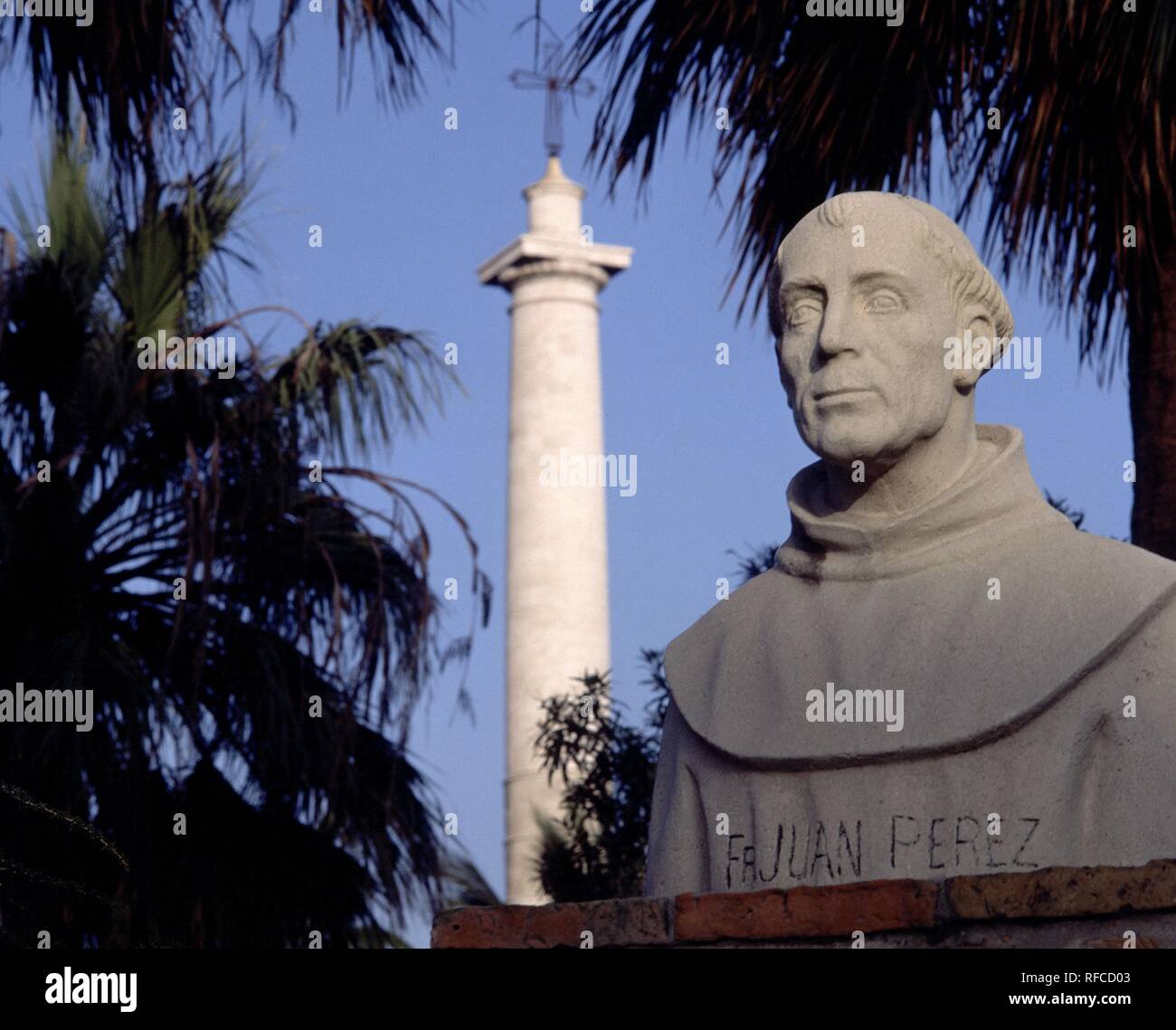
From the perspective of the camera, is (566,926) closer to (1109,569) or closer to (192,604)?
(1109,569)

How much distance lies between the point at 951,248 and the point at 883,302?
0.17 meters

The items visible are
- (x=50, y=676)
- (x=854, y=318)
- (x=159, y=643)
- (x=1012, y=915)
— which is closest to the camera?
(x=1012, y=915)

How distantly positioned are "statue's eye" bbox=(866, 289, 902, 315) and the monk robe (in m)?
0.33

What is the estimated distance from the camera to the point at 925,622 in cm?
419

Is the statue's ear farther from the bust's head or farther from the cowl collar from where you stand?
the cowl collar

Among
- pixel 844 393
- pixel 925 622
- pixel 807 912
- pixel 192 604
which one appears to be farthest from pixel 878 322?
pixel 192 604

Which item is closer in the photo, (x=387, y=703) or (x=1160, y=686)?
(x=1160, y=686)
